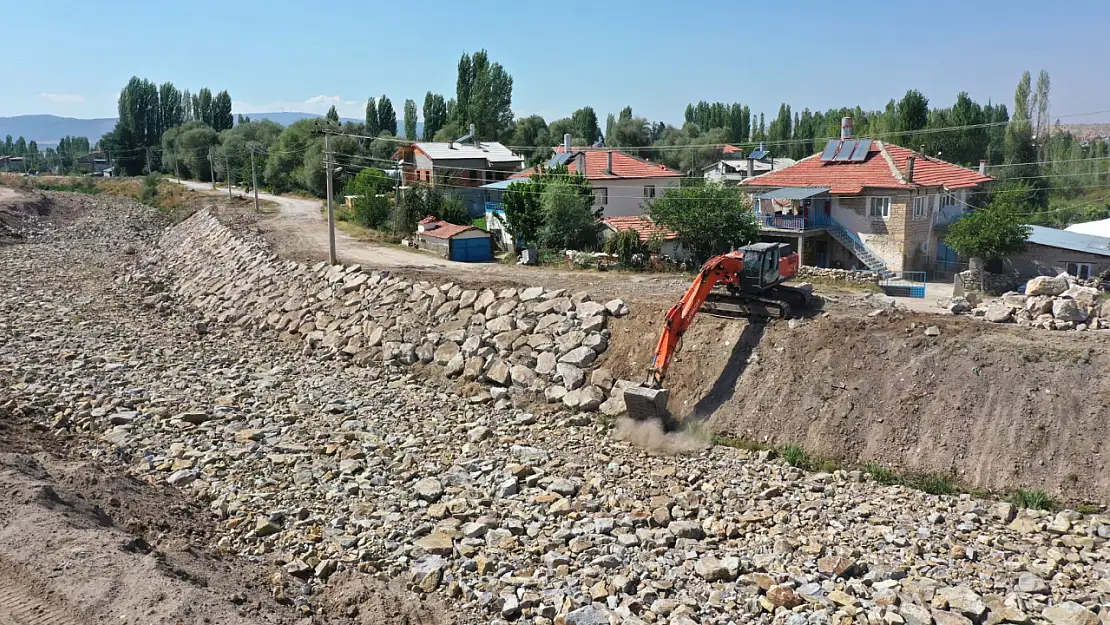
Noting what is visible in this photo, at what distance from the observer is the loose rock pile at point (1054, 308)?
20.0 meters

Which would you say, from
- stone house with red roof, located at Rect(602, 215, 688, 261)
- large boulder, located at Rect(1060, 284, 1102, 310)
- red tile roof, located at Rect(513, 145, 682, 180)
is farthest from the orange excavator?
red tile roof, located at Rect(513, 145, 682, 180)

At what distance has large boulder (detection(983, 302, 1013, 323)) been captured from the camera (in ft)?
68.4

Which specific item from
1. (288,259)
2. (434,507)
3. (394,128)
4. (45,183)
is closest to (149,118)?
(45,183)

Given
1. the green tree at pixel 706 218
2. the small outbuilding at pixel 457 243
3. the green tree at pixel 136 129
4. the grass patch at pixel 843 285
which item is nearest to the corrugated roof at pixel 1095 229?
the grass patch at pixel 843 285

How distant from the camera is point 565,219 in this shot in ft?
121

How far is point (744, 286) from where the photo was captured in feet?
69.7

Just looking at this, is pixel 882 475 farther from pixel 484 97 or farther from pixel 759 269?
pixel 484 97

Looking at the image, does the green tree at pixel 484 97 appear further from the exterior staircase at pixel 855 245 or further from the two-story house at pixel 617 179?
the exterior staircase at pixel 855 245

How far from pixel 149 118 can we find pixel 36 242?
7159 cm

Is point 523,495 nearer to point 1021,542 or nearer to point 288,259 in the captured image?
point 1021,542

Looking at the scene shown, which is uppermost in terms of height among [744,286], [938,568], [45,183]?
[45,183]

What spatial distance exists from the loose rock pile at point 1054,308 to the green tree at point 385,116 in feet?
287

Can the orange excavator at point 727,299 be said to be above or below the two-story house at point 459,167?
below

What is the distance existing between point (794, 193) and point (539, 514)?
1057 inches
